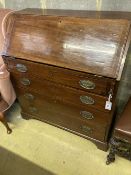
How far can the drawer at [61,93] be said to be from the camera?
1.30 m

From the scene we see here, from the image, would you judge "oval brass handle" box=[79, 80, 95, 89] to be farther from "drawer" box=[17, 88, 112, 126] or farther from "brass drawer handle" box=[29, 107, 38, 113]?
"brass drawer handle" box=[29, 107, 38, 113]

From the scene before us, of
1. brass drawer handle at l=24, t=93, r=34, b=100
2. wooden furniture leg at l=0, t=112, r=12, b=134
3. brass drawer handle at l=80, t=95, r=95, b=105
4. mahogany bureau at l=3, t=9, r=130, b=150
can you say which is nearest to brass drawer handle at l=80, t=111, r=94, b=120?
mahogany bureau at l=3, t=9, r=130, b=150

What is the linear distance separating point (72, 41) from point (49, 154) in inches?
→ 41.5

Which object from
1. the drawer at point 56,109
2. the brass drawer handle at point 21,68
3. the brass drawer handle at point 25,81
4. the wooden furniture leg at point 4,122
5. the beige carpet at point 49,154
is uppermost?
the brass drawer handle at point 21,68

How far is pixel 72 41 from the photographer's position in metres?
1.24

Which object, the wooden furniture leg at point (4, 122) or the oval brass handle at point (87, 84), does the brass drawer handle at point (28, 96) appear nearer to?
the wooden furniture leg at point (4, 122)

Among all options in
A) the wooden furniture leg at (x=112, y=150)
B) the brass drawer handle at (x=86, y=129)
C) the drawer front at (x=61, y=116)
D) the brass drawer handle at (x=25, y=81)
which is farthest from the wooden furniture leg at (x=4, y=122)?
the wooden furniture leg at (x=112, y=150)

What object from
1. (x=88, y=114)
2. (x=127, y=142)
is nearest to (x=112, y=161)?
(x=127, y=142)

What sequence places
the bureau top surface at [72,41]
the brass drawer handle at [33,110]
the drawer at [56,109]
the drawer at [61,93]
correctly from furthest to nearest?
the brass drawer handle at [33,110] < the drawer at [56,109] < the drawer at [61,93] < the bureau top surface at [72,41]

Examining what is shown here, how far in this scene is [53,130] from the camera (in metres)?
1.86

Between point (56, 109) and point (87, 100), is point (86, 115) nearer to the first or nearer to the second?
point (87, 100)

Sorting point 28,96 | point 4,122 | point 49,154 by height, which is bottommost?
point 49,154

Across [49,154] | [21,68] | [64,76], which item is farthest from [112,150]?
[21,68]

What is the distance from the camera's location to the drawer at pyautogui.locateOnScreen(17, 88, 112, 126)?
4.61 feet
